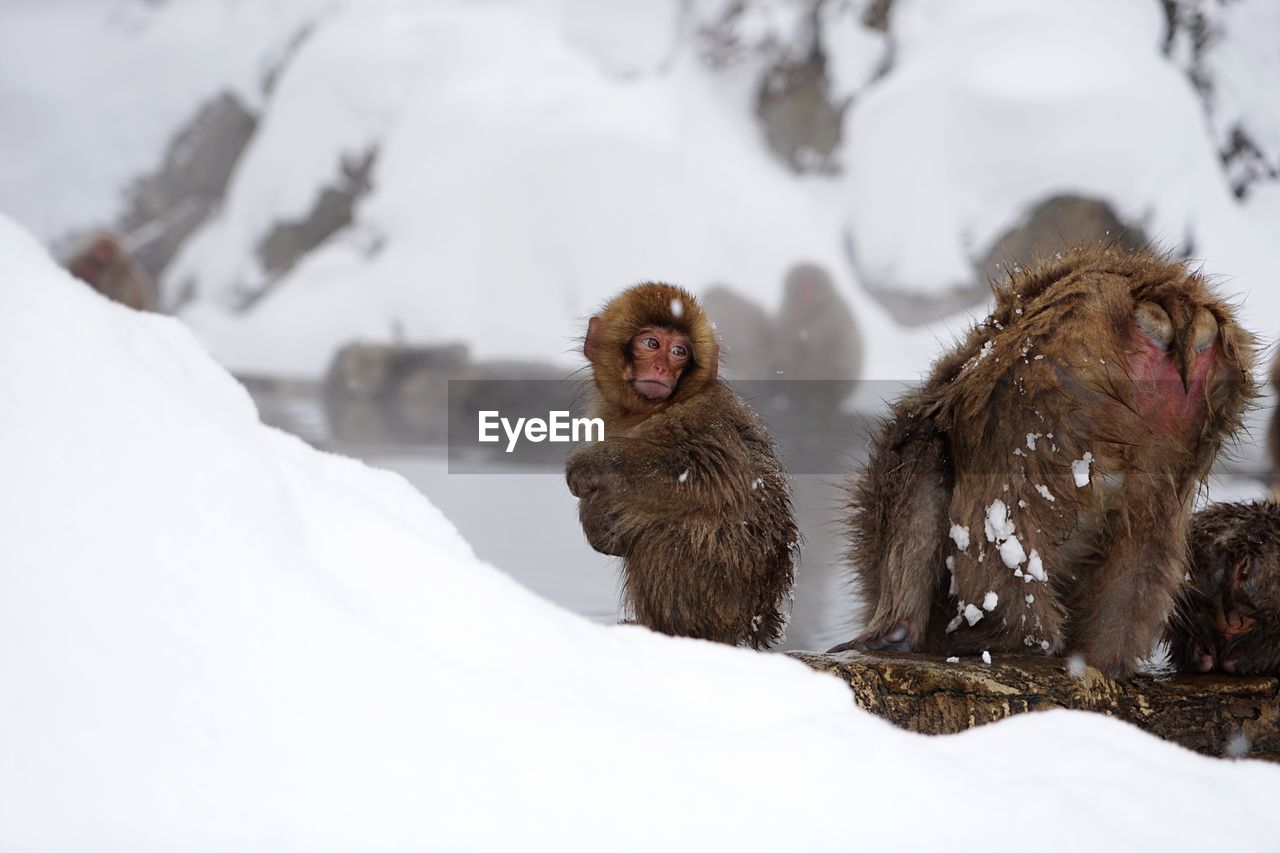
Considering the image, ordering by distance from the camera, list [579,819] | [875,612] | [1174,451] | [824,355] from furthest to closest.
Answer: [824,355], [875,612], [1174,451], [579,819]

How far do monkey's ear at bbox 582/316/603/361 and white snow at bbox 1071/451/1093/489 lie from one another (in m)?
0.82

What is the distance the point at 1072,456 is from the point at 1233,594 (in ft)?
1.51

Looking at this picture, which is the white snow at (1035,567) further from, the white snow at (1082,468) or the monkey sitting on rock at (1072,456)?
the white snow at (1082,468)

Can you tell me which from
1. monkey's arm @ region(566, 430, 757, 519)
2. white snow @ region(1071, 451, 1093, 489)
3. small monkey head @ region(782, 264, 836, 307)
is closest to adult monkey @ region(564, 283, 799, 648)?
monkey's arm @ region(566, 430, 757, 519)

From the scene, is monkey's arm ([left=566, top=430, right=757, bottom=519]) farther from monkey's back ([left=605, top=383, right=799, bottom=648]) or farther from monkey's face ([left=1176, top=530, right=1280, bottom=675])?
monkey's face ([left=1176, top=530, right=1280, bottom=675])

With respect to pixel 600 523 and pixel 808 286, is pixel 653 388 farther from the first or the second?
pixel 808 286

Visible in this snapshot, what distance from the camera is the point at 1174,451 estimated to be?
69.9 inches

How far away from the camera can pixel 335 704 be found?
934 mm

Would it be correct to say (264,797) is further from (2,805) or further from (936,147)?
(936,147)

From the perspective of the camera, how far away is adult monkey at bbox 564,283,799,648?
1839 mm

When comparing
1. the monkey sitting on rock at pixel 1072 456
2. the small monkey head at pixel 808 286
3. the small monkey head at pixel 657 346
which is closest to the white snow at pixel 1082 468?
the monkey sitting on rock at pixel 1072 456

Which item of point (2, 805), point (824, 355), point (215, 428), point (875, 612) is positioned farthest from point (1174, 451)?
point (824, 355)

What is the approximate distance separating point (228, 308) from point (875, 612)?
9.53m

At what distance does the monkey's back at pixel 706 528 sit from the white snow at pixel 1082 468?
1.55ft
